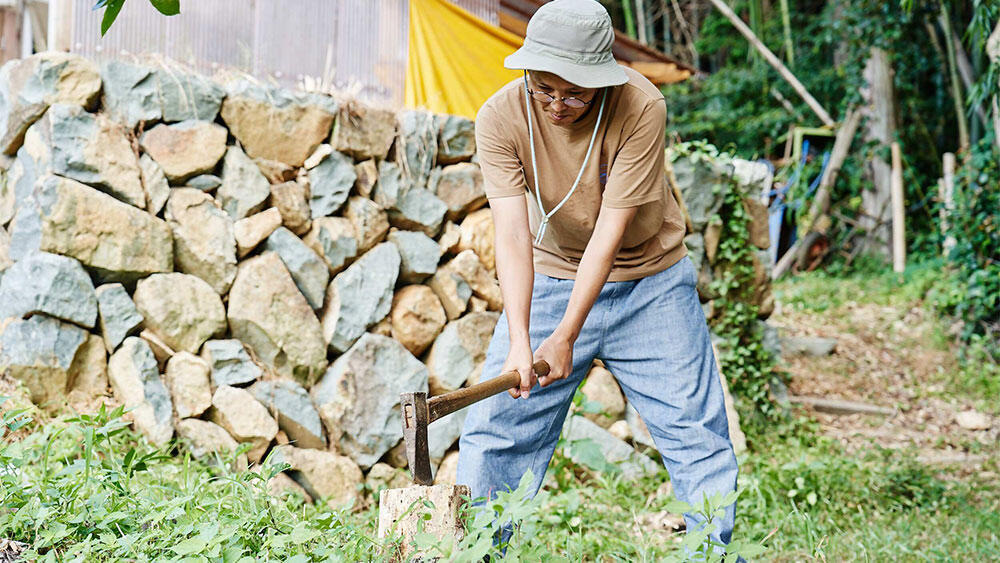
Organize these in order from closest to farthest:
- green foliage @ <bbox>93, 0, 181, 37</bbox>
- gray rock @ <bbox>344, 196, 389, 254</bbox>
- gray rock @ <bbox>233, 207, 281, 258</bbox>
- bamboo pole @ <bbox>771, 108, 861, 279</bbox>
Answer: green foliage @ <bbox>93, 0, 181, 37</bbox> → gray rock @ <bbox>233, 207, 281, 258</bbox> → gray rock @ <bbox>344, 196, 389, 254</bbox> → bamboo pole @ <bbox>771, 108, 861, 279</bbox>

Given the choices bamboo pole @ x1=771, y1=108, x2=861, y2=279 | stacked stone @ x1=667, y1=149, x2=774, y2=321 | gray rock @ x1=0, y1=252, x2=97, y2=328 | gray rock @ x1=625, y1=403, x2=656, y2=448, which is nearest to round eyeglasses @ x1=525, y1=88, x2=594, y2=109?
gray rock @ x1=0, y1=252, x2=97, y2=328

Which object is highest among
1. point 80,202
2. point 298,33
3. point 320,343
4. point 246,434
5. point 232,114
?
point 298,33

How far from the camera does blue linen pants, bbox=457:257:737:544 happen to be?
243 cm

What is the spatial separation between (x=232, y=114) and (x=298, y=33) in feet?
2.69

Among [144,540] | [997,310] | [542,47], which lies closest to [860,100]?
[997,310]

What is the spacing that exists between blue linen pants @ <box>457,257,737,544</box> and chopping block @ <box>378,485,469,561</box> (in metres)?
0.59

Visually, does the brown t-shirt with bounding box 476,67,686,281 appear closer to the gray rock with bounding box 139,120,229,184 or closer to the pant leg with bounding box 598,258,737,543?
the pant leg with bounding box 598,258,737,543

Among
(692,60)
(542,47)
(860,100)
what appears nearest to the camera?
(542,47)

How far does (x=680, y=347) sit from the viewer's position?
249 centimetres

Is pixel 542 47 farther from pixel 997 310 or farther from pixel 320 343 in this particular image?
pixel 997 310

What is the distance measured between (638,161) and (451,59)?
2.93 m

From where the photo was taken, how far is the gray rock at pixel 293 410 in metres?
3.75

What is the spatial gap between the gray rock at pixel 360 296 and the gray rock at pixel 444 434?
60 centimetres

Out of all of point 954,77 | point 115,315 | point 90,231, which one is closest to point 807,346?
point 954,77
